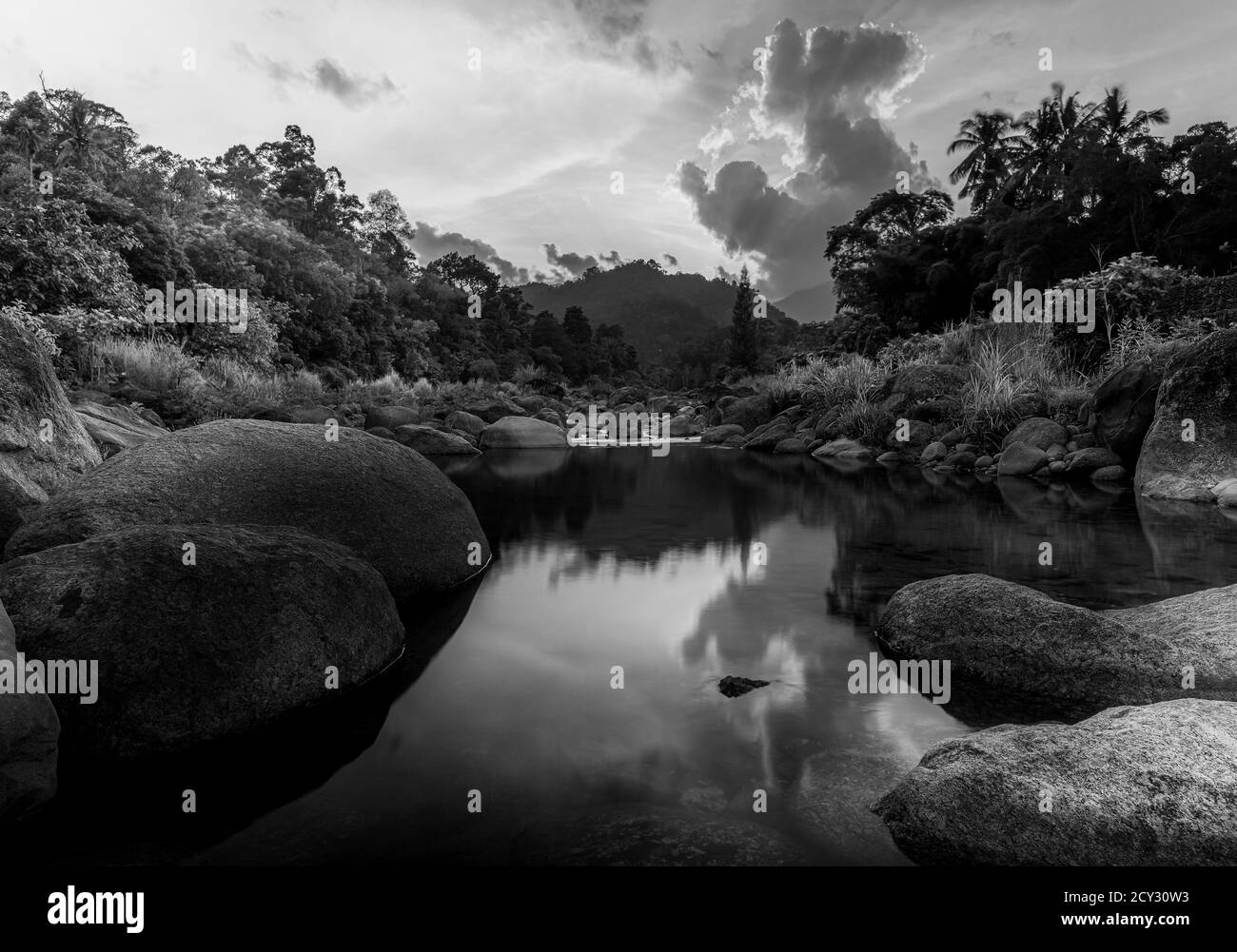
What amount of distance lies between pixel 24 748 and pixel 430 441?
16.2 meters

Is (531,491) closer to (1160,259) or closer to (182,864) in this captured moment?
(182,864)

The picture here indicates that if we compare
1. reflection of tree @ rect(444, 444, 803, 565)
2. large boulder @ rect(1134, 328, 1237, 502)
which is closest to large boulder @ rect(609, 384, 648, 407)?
reflection of tree @ rect(444, 444, 803, 565)

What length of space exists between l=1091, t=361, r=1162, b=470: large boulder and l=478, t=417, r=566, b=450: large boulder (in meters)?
13.4

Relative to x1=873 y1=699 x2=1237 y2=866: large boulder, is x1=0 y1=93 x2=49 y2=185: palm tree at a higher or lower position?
higher

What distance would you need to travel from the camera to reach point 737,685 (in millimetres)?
3604

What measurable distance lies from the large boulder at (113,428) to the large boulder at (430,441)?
7.07 m

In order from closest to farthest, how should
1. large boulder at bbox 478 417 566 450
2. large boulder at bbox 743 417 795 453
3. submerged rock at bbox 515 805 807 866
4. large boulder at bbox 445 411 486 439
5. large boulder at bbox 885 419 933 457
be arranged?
submerged rock at bbox 515 805 807 866 → large boulder at bbox 885 419 933 457 → large boulder at bbox 743 417 795 453 → large boulder at bbox 478 417 566 450 → large boulder at bbox 445 411 486 439

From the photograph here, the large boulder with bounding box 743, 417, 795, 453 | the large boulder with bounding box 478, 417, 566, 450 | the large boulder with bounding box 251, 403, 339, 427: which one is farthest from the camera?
the large boulder with bounding box 478, 417, 566, 450

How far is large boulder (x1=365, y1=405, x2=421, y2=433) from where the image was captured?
1888 cm

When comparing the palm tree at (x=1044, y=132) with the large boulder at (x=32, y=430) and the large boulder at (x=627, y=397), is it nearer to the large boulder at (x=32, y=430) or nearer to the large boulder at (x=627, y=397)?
the large boulder at (x=627, y=397)

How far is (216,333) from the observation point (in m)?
21.0

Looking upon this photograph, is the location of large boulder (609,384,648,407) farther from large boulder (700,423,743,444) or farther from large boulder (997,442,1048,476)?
large boulder (997,442,1048,476)
